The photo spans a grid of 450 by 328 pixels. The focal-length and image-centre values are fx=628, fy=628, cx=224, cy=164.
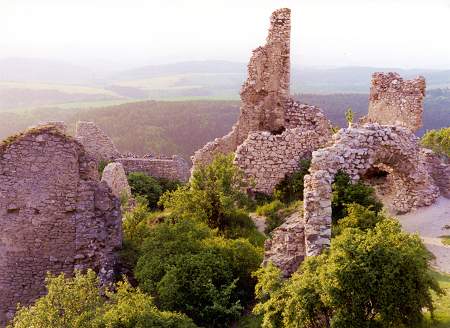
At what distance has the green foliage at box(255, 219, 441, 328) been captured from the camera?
8539 millimetres

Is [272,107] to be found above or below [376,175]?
above

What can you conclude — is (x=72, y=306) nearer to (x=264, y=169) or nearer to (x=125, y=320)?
(x=125, y=320)

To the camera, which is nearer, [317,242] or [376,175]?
[317,242]

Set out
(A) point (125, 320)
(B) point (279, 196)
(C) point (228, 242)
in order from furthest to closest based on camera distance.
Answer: (B) point (279, 196) → (C) point (228, 242) → (A) point (125, 320)

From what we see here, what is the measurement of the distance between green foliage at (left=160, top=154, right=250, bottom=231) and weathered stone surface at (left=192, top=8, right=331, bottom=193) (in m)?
1.03

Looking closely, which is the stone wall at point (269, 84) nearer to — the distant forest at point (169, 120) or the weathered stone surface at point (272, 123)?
the weathered stone surface at point (272, 123)

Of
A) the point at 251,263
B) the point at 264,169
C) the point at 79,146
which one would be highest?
the point at 79,146

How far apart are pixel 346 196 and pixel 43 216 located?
6.69 metres

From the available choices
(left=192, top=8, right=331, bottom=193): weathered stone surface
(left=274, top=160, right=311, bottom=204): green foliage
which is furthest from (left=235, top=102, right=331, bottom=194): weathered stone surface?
(left=274, top=160, right=311, bottom=204): green foliage

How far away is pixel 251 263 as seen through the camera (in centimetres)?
1310

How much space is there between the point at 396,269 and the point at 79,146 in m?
8.24

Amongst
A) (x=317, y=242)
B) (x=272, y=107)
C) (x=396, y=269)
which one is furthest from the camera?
(x=272, y=107)

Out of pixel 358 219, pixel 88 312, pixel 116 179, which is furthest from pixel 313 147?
pixel 88 312

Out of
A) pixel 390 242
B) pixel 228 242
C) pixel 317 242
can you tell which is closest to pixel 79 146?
pixel 228 242
